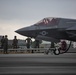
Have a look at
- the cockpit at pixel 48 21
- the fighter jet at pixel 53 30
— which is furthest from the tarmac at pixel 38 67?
the cockpit at pixel 48 21

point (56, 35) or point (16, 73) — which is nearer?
point (16, 73)

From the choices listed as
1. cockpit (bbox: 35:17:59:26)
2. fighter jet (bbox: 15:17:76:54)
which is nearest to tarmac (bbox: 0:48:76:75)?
fighter jet (bbox: 15:17:76:54)

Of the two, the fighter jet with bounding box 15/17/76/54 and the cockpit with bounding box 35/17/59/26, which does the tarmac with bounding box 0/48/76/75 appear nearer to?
the fighter jet with bounding box 15/17/76/54

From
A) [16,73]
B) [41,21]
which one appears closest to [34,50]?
[41,21]

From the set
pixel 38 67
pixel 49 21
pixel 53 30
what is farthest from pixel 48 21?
pixel 38 67

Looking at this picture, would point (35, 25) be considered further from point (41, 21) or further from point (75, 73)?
point (75, 73)

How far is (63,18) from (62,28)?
42.0 inches

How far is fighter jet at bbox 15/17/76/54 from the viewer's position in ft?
68.4

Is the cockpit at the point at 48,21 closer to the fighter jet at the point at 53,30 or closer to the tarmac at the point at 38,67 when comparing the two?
the fighter jet at the point at 53,30

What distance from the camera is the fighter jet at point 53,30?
20844 millimetres

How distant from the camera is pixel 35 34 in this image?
21203 millimetres

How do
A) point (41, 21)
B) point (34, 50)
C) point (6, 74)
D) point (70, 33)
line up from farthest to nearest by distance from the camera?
point (34, 50) → point (41, 21) → point (70, 33) → point (6, 74)

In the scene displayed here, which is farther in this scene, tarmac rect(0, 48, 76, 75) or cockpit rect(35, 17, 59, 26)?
cockpit rect(35, 17, 59, 26)

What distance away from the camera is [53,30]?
21.3m
